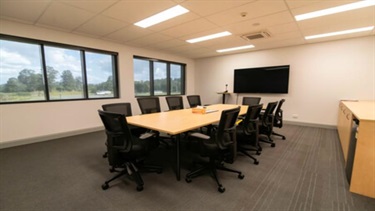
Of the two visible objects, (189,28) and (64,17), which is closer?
(64,17)

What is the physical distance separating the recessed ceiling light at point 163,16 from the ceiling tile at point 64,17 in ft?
3.02

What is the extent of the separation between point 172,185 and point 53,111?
3527 millimetres

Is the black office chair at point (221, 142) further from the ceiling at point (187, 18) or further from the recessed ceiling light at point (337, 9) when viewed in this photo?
the recessed ceiling light at point (337, 9)

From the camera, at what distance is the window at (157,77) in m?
5.63

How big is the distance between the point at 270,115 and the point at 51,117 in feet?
15.7

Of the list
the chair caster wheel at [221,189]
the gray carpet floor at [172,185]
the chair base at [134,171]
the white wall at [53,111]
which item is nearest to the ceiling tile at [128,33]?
the white wall at [53,111]

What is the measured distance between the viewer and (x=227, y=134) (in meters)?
2.09

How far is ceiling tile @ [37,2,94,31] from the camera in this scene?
8.92 feet

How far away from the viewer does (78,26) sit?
351 cm

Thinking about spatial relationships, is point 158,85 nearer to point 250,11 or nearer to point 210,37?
point 210,37

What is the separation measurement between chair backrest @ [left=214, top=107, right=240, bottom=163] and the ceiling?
1.73m

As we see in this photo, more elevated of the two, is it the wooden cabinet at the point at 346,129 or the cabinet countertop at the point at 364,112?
the cabinet countertop at the point at 364,112

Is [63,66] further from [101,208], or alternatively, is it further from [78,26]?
Answer: [101,208]

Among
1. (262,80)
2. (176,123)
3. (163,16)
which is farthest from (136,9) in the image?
(262,80)
